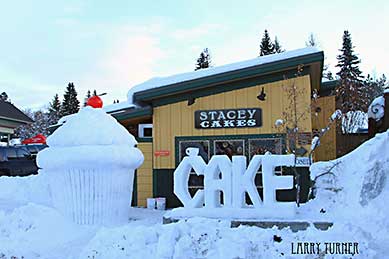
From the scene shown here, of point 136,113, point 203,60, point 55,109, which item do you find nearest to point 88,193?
point 136,113

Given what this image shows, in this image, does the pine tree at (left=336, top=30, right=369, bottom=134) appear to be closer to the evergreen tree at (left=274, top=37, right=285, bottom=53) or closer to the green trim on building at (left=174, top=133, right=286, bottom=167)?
the green trim on building at (left=174, top=133, right=286, bottom=167)

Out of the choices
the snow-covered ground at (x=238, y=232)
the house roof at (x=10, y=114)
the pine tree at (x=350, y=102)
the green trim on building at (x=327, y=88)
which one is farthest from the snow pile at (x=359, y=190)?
the house roof at (x=10, y=114)

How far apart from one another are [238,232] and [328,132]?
935 cm

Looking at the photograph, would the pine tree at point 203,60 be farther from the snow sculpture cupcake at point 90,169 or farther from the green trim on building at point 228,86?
the snow sculpture cupcake at point 90,169

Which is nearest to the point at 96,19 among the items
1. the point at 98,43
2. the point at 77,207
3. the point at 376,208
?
the point at 98,43

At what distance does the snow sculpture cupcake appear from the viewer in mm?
9047

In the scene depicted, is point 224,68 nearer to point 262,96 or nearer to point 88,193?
point 262,96

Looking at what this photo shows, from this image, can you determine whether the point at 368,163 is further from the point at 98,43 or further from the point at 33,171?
the point at 33,171

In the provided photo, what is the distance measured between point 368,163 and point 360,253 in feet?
7.33

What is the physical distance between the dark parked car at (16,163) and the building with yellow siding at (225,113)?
7.03 m

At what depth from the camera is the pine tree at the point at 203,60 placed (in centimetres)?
4314

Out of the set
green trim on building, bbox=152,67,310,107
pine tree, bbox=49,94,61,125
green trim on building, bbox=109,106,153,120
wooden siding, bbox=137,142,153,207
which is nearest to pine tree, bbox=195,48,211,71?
pine tree, bbox=49,94,61,125

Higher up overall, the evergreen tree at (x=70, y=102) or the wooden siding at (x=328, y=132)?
the evergreen tree at (x=70, y=102)

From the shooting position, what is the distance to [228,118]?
506 inches
